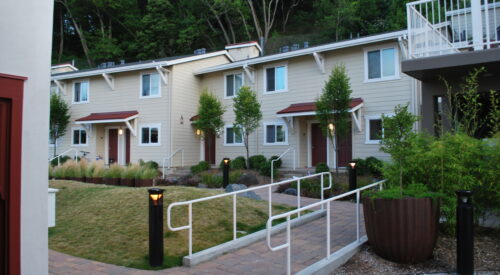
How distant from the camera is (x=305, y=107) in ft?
52.2

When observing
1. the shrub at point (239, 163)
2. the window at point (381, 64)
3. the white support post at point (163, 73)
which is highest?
the white support post at point (163, 73)

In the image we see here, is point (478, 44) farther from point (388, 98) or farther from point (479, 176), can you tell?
point (388, 98)

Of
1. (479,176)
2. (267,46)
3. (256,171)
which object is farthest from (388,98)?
(267,46)

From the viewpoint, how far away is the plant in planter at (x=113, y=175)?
14062mm

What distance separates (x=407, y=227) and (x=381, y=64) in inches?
439

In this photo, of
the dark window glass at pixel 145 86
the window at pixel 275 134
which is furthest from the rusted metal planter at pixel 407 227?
the dark window glass at pixel 145 86

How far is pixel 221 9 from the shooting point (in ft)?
115

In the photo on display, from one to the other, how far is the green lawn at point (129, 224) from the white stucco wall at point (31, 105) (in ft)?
6.62

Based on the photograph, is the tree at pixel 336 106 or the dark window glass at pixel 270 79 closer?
the tree at pixel 336 106

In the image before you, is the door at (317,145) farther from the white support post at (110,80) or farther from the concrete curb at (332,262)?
the concrete curb at (332,262)

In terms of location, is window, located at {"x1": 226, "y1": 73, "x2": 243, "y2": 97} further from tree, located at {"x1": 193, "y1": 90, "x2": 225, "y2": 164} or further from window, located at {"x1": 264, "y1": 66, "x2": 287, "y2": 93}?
tree, located at {"x1": 193, "y1": 90, "x2": 225, "y2": 164}

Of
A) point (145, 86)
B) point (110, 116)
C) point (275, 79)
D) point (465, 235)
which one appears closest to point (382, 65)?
point (275, 79)

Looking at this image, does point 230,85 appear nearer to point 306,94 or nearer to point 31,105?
point 306,94

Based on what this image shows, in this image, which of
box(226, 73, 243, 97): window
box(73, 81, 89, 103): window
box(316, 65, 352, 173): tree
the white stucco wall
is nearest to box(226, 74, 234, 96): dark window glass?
box(226, 73, 243, 97): window
